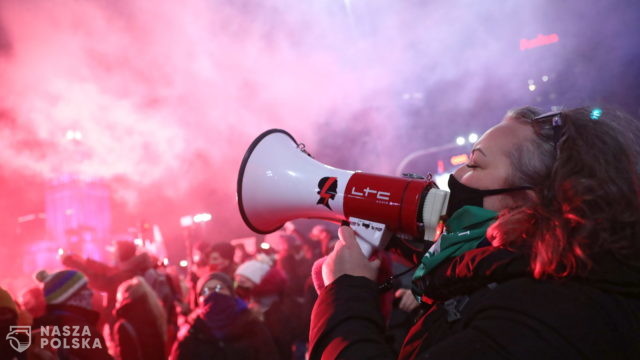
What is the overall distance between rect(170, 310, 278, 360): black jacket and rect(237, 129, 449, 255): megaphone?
5.27ft

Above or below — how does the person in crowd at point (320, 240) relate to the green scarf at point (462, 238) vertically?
below

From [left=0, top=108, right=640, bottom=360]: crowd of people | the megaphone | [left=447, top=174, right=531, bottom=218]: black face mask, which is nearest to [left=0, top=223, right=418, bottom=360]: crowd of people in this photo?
the megaphone

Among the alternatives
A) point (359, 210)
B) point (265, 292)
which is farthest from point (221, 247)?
point (359, 210)

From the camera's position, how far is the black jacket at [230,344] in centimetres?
338

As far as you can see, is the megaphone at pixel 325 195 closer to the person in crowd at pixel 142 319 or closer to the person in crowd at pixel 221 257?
the person in crowd at pixel 142 319

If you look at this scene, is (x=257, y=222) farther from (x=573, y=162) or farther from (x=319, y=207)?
(x=573, y=162)

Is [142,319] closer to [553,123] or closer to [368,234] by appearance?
[368,234]

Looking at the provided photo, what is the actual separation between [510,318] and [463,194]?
0.58 m

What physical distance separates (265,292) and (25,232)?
44849 millimetres

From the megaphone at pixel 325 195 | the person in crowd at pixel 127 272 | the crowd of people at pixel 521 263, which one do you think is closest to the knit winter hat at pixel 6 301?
the megaphone at pixel 325 195

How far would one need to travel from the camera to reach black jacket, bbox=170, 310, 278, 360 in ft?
11.1

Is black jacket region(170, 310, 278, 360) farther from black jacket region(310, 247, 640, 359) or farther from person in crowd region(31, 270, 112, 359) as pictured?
black jacket region(310, 247, 640, 359)

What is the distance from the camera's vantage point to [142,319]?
4074 mm

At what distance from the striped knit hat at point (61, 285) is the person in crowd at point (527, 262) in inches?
102
